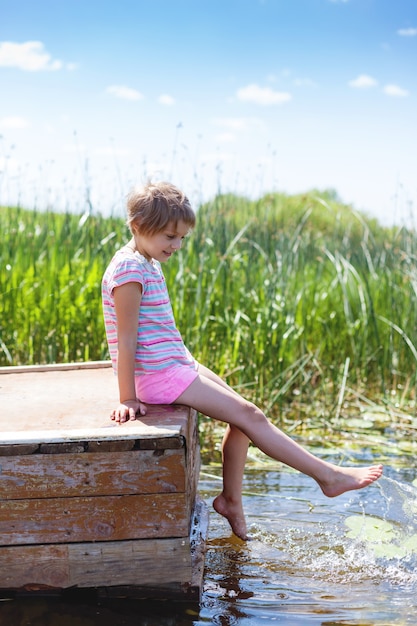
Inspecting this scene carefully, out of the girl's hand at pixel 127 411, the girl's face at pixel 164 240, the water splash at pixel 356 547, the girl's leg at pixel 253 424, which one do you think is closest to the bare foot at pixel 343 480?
the girl's leg at pixel 253 424

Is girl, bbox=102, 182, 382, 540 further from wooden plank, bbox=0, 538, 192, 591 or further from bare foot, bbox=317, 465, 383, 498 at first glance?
wooden plank, bbox=0, 538, 192, 591

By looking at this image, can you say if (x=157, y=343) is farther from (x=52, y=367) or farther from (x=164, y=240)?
(x=52, y=367)

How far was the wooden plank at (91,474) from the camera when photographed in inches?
86.9

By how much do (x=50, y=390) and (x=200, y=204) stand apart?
2369 millimetres

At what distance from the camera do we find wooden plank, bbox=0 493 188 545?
7.29 ft

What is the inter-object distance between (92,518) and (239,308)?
8.32ft

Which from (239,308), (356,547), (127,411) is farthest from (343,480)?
(239,308)

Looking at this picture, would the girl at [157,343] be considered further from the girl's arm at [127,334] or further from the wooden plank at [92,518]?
the wooden plank at [92,518]

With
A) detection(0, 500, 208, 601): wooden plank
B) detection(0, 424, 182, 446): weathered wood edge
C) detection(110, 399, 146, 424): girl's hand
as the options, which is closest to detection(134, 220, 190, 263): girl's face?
detection(110, 399, 146, 424): girl's hand

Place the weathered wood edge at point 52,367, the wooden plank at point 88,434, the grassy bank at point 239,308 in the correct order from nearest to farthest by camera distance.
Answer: the wooden plank at point 88,434
the weathered wood edge at point 52,367
the grassy bank at point 239,308

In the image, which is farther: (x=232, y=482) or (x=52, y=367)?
(x=52, y=367)

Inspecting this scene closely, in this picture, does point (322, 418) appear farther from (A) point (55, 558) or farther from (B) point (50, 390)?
(A) point (55, 558)

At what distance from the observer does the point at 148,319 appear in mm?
2551

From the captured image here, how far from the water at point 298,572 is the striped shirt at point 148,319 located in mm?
680
